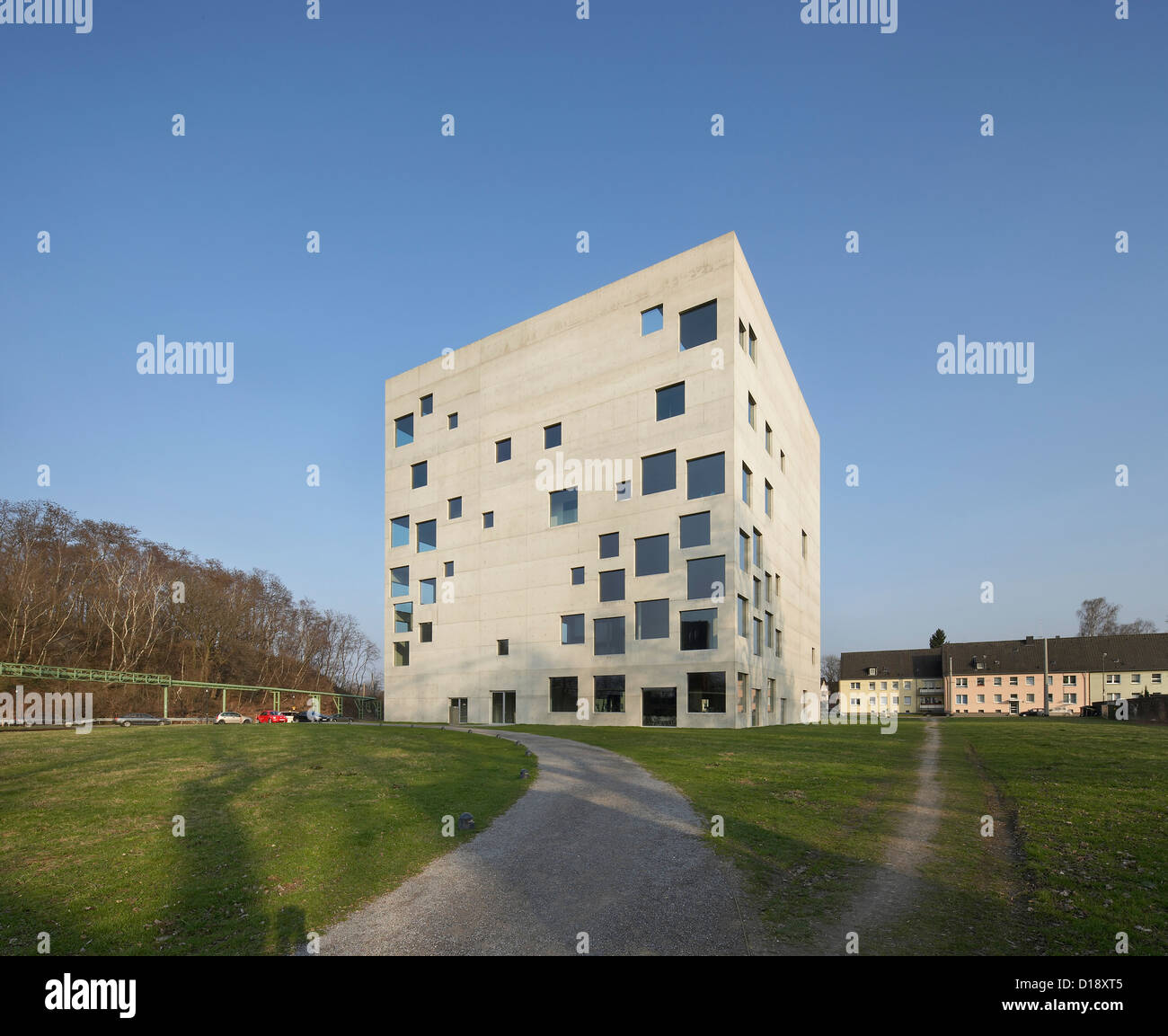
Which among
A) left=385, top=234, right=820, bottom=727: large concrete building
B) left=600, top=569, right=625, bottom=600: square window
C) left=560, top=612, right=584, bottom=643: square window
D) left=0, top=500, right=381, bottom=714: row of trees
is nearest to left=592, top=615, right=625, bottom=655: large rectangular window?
left=385, top=234, right=820, bottom=727: large concrete building

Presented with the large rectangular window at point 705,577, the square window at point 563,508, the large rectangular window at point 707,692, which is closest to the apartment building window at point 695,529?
the large rectangular window at point 705,577

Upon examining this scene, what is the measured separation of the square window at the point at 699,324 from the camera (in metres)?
43.3

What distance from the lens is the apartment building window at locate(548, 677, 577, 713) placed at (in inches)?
1839

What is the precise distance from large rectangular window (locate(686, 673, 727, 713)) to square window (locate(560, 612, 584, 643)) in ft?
27.6

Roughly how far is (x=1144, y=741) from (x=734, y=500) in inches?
839

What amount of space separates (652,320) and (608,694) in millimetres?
24337

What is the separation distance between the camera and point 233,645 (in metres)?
87.2

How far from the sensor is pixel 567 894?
32.1 feet

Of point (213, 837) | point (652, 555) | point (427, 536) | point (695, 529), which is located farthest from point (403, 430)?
point (213, 837)

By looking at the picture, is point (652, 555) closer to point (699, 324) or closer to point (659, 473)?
point (659, 473)

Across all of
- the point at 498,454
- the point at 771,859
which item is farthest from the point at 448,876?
the point at 498,454

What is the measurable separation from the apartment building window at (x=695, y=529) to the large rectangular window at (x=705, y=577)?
1.00 meters

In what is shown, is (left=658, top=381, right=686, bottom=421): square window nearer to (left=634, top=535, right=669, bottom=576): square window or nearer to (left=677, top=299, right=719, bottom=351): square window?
(left=677, top=299, right=719, bottom=351): square window
